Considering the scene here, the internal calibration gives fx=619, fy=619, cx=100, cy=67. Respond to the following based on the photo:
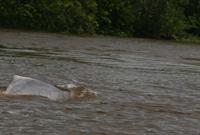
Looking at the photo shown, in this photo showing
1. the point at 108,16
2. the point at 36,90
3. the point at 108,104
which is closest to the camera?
→ the point at 108,104

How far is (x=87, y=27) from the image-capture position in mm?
38562

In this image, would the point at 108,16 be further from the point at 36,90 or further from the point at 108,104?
the point at 108,104

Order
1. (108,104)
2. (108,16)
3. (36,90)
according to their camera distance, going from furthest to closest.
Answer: (108,16) → (36,90) → (108,104)

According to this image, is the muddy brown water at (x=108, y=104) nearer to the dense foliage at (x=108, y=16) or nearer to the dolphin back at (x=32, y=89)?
the dolphin back at (x=32, y=89)

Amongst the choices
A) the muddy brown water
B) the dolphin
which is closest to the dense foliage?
the muddy brown water

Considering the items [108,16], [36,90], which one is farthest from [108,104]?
[108,16]

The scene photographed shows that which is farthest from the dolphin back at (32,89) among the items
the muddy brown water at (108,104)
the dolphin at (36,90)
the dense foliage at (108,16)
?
the dense foliage at (108,16)

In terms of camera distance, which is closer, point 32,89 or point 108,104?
point 108,104

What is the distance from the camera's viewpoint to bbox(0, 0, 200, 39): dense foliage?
1487 inches

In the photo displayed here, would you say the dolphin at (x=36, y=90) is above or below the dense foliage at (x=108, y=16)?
above

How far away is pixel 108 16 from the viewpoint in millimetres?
44156

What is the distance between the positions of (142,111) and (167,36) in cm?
3426

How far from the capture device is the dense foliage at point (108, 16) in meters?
37.8

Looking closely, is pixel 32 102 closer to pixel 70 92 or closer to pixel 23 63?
pixel 70 92
